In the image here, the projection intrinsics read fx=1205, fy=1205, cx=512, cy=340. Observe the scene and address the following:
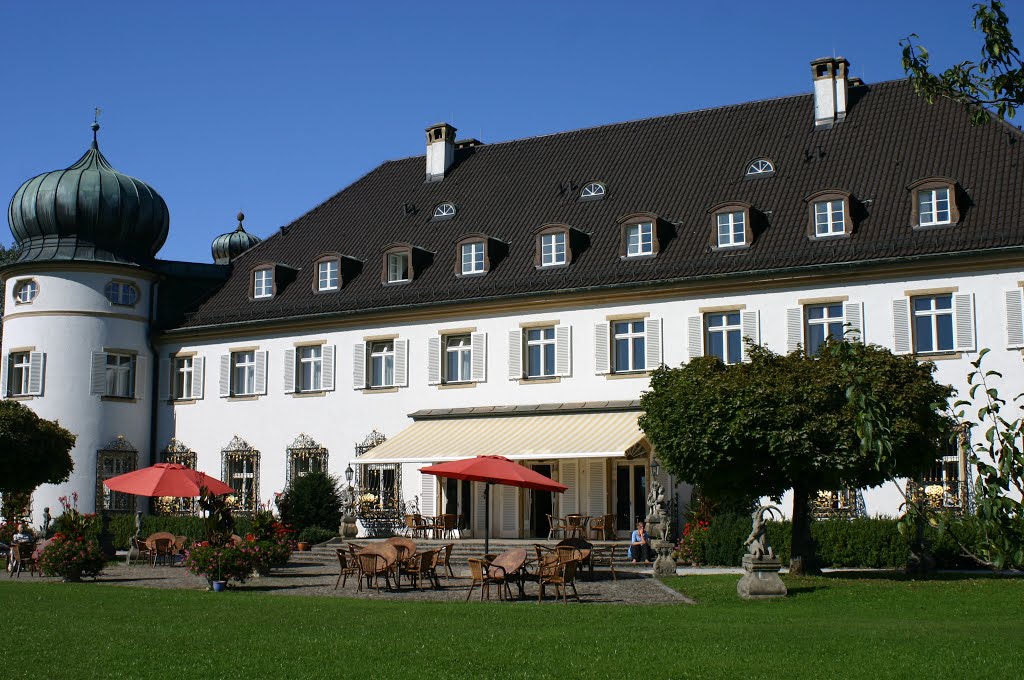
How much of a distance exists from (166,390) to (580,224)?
13.4 meters

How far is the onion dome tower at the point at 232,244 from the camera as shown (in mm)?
47281

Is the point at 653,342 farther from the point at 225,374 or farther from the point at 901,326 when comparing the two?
the point at 225,374

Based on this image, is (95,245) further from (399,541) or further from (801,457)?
(801,457)

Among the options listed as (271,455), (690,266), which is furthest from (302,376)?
(690,266)

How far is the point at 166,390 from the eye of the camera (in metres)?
35.7

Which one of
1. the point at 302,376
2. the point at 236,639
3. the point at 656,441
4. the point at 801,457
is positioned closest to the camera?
the point at 236,639

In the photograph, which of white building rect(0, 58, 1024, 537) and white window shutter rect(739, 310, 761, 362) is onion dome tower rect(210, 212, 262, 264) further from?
white window shutter rect(739, 310, 761, 362)

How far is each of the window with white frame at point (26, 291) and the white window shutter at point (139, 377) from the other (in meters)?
3.36

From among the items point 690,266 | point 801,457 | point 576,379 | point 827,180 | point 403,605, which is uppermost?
point 827,180

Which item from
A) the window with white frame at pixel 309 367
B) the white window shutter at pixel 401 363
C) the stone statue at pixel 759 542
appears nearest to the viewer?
the stone statue at pixel 759 542

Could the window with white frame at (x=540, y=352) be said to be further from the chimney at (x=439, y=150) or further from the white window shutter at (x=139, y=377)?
the white window shutter at (x=139, y=377)

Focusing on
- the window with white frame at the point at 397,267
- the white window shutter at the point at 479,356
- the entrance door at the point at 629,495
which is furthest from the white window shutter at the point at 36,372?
the entrance door at the point at 629,495

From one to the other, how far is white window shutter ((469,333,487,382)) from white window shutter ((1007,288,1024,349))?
41.3 ft

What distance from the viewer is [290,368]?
3391 centimetres
